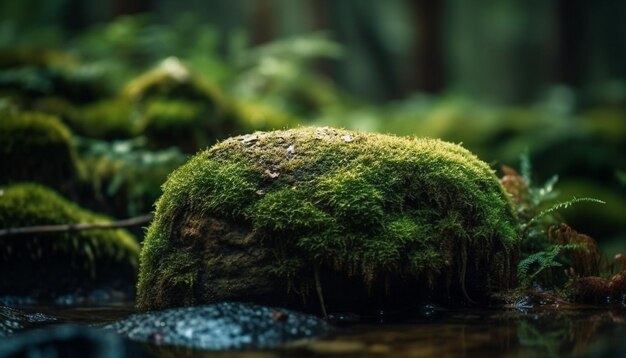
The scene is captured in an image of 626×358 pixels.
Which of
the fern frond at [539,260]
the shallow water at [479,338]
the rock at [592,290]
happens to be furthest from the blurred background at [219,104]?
the shallow water at [479,338]

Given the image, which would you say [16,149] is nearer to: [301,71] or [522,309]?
[522,309]

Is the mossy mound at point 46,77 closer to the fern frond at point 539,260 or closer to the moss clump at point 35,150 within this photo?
the moss clump at point 35,150

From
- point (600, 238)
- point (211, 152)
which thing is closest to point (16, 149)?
point (211, 152)

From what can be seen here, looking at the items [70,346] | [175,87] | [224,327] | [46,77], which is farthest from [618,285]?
[46,77]

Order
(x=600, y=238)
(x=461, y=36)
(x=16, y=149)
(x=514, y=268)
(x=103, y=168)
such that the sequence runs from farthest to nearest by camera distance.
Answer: (x=461, y=36), (x=600, y=238), (x=103, y=168), (x=16, y=149), (x=514, y=268)

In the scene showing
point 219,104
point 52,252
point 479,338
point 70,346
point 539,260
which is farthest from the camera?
point 219,104

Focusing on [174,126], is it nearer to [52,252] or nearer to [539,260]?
[52,252]
